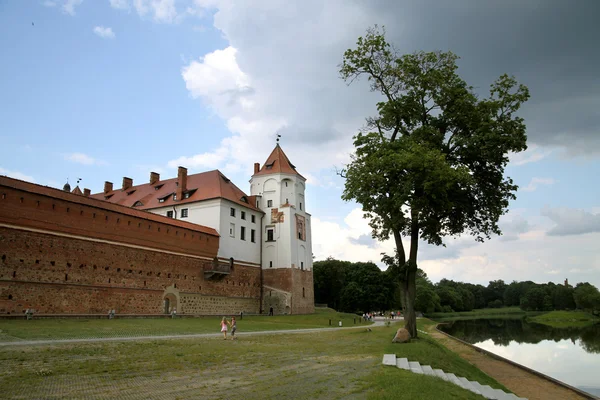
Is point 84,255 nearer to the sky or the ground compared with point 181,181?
nearer to the ground

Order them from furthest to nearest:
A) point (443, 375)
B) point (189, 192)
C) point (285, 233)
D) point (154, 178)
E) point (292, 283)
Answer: point (154, 178)
point (285, 233)
point (292, 283)
point (189, 192)
point (443, 375)

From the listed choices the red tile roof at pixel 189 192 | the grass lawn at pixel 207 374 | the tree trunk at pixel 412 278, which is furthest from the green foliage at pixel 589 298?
the grass lawn at pixel 207 374

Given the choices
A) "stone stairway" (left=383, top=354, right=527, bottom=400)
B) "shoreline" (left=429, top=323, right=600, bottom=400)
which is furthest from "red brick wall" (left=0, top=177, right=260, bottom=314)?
"shoreline" (left=429, top=323, right=600, bottom=400)

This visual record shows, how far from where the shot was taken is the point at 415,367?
12.3m

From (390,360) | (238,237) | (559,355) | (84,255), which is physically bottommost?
(559,355)

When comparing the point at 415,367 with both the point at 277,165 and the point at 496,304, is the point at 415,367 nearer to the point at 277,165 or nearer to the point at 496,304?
the point at 277,165

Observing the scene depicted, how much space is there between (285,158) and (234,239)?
44.4ft

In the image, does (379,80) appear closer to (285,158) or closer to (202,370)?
(202,370)

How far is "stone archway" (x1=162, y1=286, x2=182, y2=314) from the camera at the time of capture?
34125 millimetres

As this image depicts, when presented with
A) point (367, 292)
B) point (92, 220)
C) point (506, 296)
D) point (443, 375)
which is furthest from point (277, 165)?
point (506, 296)

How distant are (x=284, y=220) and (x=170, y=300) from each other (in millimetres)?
18091

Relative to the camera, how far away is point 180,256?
36.3 meters

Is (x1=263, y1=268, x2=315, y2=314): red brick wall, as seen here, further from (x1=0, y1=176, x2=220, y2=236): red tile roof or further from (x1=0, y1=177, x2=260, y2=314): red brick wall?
(x1=0, y1=176, x2=220, y2=236): red tile roof

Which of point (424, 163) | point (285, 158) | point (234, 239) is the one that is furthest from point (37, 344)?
point (285, 158)
